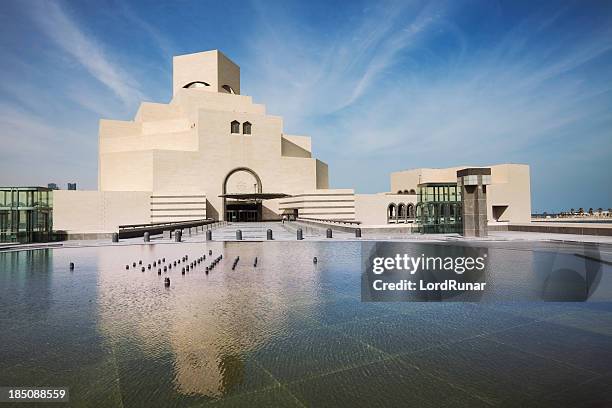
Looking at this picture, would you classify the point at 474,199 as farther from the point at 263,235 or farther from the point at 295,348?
the point at 295,348

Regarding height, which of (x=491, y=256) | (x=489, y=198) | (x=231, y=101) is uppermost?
(x=231, y=101)

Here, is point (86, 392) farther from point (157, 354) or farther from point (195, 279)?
point (195, 279)

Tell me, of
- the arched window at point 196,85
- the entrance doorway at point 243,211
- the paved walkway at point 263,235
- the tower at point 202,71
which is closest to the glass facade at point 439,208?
the paved walkway at point 263,235

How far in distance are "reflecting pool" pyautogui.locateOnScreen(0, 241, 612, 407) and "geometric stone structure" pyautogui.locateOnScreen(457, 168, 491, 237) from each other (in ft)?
53.9

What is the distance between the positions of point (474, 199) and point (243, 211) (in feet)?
114

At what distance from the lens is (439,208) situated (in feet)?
91.9

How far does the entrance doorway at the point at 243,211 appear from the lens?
4872 cm

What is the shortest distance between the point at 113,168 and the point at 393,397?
157 feet

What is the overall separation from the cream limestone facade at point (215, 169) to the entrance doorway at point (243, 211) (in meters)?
0.14

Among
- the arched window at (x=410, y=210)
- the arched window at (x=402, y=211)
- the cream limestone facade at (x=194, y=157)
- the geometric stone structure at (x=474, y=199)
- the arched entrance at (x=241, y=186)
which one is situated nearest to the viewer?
the geometric stone structure at (x=474, y=199)

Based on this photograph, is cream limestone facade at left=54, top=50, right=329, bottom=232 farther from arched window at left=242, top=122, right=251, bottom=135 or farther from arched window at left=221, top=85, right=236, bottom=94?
arched window at left=221, top=85, right=236, bottom=94

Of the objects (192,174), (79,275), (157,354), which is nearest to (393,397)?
(157,354)

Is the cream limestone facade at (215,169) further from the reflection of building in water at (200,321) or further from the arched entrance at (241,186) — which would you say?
the reflection of building in water at (200,321)

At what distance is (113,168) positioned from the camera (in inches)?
1738
